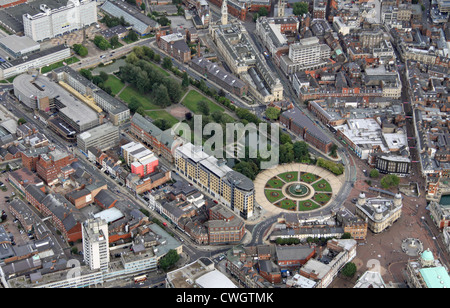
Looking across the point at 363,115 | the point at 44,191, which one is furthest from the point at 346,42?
the point at 44,191

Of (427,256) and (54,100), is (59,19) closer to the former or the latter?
(54,100)

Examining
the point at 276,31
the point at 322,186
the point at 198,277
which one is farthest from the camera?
the point at 276,31

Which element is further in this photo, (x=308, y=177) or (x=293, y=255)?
(x=308, y=177)

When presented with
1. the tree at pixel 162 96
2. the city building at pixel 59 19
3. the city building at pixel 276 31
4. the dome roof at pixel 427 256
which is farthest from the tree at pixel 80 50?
the dome roof at pixel 427 256

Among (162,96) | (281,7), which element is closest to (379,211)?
(162,96)

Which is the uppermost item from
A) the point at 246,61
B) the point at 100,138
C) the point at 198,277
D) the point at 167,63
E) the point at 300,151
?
the point at 246,61
